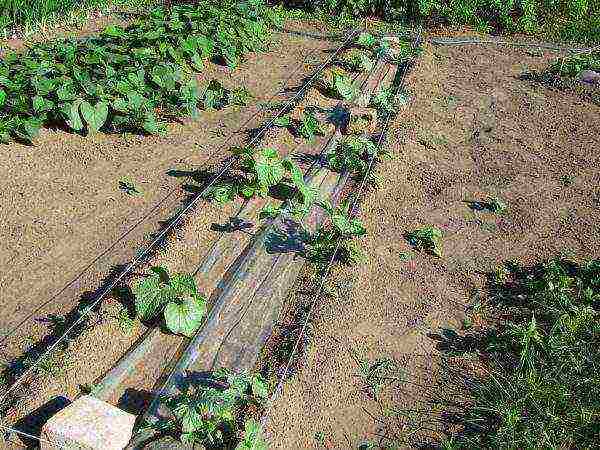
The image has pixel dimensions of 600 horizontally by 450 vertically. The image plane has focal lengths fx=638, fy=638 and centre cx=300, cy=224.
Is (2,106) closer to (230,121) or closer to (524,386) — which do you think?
(230,121)

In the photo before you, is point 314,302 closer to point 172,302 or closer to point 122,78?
point 172,302

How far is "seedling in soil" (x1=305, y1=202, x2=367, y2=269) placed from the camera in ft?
20.0

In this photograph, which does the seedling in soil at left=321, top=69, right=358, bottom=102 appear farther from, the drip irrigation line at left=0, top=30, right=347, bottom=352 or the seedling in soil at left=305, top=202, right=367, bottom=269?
the seedling in soil at left=305, top=202, right=367, bottom=269

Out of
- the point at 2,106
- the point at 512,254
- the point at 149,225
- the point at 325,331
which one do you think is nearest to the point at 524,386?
the point at 325,331

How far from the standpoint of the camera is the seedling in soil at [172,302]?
5059 mm

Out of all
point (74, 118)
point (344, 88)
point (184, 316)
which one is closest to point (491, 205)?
point (344, 88)

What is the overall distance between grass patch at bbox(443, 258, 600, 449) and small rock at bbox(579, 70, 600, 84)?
18.0 ft

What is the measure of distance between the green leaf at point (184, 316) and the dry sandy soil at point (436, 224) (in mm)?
927

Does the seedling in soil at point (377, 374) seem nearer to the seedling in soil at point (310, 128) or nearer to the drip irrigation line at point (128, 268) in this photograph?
the drip irrigation line at point (128, 268)

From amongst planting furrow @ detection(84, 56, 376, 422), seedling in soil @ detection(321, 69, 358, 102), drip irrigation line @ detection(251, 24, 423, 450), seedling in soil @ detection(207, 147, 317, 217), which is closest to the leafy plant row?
seedling in soil @ detection(321, 69, 358, 102)

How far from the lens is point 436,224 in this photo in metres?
6.95

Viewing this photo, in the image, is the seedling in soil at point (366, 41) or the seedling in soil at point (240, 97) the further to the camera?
the seedling in soil at point (366, 41)

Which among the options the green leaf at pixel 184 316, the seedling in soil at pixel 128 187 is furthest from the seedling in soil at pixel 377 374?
the seedling in soil at pixel 128 187

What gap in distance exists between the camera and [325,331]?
5.32 m
